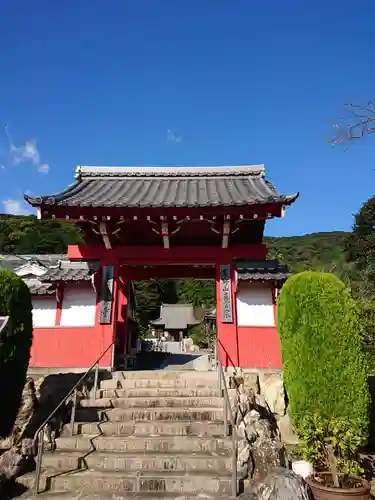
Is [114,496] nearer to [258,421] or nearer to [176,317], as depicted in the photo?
[258,421]

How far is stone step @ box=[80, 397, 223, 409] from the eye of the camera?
625cm

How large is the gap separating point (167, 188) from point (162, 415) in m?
6.42

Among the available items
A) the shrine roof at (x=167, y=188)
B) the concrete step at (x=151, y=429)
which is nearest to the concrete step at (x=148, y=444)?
the concrete step at (x=151, y=429)

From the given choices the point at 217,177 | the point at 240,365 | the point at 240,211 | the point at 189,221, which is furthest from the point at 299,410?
the point at 217,177

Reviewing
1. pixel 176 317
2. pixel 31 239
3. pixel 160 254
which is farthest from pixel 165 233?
pixel 31 239

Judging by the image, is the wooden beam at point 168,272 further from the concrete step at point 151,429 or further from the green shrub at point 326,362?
the concrete step at point 151,429

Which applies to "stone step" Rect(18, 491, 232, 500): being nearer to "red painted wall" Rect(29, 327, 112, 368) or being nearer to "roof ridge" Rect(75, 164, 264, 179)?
"red painted wall" Rect(29, 327, 112, 368)

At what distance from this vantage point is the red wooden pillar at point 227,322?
25.4 ft

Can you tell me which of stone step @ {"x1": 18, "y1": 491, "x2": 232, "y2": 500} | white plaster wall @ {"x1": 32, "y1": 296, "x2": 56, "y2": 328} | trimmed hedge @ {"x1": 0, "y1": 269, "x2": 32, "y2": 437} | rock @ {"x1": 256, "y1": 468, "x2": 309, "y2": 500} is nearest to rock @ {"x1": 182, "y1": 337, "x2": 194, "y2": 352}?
white plaster wall @ {"x1": 32, "y1": 296, "x2": 56, "y2": 328}

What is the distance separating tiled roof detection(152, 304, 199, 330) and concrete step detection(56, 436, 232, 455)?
34.8m

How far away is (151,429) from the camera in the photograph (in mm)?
5508

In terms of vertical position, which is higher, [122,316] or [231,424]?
[122,316]

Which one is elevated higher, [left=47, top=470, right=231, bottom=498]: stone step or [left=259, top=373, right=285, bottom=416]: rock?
[left=259, top=373, right=285, bottom=416]: rock

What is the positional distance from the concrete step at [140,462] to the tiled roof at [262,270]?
3837mm
